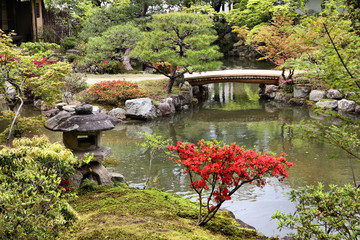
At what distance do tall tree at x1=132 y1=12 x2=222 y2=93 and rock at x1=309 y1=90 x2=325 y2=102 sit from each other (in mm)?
5577

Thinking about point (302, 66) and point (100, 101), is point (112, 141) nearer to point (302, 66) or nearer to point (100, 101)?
point (100, 101)

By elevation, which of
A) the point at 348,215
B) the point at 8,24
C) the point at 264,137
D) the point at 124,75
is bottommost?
the point at 264,137

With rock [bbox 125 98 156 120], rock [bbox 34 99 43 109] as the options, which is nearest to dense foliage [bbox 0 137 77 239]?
rock [bbox 125 98 156 120]

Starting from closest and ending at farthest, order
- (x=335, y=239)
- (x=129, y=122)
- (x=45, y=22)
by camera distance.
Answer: (x=335, y=239) → (x=129, y=122) → (x=45, y=22)

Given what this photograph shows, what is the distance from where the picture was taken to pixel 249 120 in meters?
17.6

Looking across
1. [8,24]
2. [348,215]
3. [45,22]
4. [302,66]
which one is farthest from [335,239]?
[45,22]

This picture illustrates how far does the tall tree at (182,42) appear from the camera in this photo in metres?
18.8

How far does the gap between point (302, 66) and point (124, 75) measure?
18.1 m

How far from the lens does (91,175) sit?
7.45 meters

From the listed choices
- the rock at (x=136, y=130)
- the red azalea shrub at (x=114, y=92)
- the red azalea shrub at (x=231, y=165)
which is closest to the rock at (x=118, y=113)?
the red azalea shrub at (x=114, y=92)

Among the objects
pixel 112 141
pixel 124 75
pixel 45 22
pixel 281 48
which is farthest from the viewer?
pixel 45 22

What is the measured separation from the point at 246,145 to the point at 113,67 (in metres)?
13.4

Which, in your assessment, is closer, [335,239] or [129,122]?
[335,239]

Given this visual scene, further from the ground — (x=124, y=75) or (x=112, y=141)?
(x=124, y=75)
